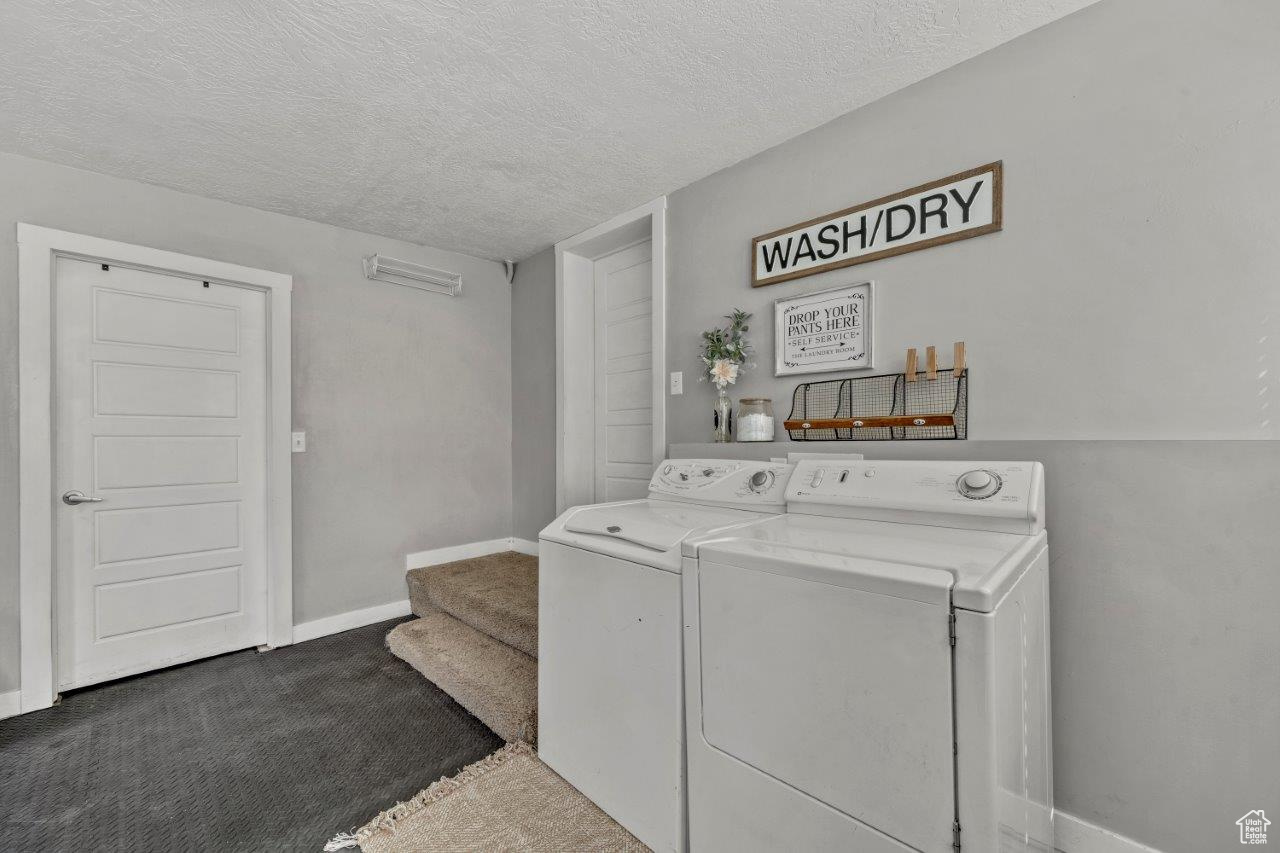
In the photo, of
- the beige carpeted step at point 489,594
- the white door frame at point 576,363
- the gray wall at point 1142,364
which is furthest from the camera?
the white door frame at point 576,363

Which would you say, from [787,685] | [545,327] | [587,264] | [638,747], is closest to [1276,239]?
[787,685]

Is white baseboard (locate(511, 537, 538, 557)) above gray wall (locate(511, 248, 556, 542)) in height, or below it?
below

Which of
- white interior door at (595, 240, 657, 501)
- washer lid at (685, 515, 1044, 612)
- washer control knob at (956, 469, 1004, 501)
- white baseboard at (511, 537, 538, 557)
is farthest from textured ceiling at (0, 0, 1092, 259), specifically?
white baseboard at (511, 537, 538, 557)

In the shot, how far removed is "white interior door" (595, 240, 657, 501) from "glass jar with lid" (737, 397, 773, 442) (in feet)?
2.87

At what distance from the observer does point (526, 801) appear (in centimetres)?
165

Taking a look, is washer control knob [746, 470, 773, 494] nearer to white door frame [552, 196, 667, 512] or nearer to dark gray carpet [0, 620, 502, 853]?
dark gray carpet [0, 620, 502, 853]

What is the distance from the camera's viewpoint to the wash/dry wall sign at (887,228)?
1.69m

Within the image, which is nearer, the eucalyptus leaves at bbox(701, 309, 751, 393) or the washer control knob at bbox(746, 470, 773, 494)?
the washer control knob at bbox(746, 470, 773, 494)

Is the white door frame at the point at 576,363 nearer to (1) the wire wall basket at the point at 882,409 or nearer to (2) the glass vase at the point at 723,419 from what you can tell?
(2) the glass vase at the point at 723,419

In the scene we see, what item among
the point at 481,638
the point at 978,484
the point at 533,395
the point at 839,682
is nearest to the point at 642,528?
A: the point at 839,682

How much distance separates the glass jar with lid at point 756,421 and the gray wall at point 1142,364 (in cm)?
52

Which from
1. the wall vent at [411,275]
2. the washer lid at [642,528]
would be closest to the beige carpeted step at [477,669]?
the washer lid at [642,528]

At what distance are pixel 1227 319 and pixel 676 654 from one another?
5.14ft

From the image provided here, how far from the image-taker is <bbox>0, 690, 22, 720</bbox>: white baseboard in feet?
7.16
